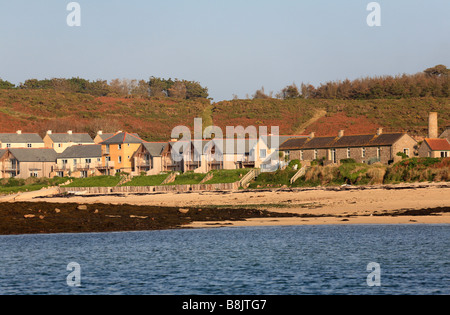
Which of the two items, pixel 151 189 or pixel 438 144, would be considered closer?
pixel 438 144

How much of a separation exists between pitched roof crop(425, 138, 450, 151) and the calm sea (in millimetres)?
32207

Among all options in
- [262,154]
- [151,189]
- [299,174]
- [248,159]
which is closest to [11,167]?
[151,189]

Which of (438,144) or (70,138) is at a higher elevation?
(70,138)

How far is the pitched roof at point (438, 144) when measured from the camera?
226ft

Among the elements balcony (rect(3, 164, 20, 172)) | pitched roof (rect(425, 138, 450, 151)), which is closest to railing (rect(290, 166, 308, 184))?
pitched roof (rect(425, 138, 450, 151))

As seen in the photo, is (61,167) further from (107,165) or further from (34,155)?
(107,165)

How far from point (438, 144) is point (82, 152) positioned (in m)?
51.5

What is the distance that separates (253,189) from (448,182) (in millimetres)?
19648

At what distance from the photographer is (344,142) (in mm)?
74875

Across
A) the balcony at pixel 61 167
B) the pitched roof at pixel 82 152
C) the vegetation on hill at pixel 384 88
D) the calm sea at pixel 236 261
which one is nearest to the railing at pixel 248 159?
the pitched roof at pixel 82 152

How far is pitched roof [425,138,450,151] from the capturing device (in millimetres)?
68812

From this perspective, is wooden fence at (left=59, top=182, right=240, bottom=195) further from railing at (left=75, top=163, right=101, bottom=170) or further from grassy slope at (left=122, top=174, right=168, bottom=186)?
railing at (left=75, top=163, right=101, bottom=170)
